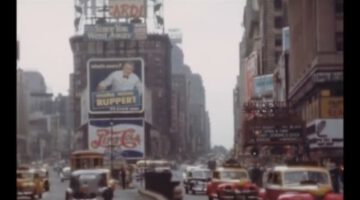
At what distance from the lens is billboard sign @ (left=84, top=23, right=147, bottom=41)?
50.0 feet

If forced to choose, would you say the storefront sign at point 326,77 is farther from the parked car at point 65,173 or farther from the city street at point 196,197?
the parked car at point 65,173

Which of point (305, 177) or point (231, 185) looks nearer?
point (305, 177)

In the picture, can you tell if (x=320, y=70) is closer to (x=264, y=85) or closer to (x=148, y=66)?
(x=148, y=66)

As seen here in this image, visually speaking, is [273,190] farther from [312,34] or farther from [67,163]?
[312,34]

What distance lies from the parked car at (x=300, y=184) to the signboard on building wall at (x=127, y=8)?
3.81m

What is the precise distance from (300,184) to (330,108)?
38.2 feet

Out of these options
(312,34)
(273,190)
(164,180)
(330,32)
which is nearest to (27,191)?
(164,180)

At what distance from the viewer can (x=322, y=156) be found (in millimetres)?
21406

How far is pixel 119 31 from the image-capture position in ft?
51.0

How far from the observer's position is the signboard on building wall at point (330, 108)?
22.8 meters

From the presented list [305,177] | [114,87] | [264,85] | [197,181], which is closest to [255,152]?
[197,181]
